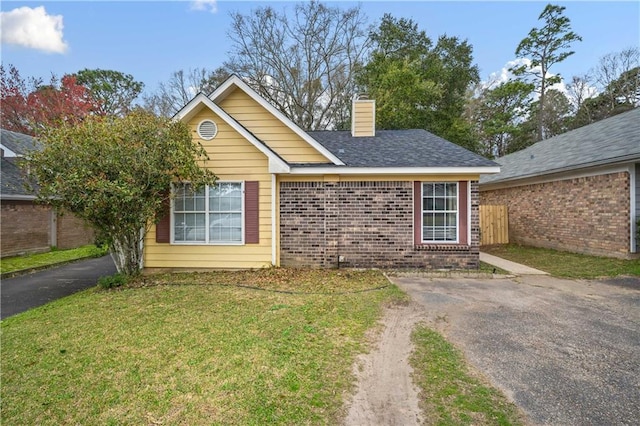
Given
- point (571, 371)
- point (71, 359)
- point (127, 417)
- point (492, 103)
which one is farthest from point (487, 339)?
point (492, 103)

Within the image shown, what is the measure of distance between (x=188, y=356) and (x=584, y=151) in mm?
14026

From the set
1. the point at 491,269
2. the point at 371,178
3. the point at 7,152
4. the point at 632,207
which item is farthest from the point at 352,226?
the point at 7,152

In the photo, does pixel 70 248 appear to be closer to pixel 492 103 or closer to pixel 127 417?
pixel 127 417

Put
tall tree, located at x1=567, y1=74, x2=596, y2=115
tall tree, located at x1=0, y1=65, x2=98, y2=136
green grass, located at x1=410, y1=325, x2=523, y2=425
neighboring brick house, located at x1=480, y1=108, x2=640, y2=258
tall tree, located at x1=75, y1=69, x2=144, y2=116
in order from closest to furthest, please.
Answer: green grass, located at x1=410, y1=325, x2=523, y2=425 → neighboring brick house, located at x1=480, y1=108, x2=640, y2=258 → tall tree, located at x1=0, y1=65, x2=98, y2=136 → tall tree, located at x1=567, y1=74, x2=596, y2=115 → tall tree, located at x1=75, y1=69, x2=144, y2=116

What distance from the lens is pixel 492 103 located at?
28.4 m

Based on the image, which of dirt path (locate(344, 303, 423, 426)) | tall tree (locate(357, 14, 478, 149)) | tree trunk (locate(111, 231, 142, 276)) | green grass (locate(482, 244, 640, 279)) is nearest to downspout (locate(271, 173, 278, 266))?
tree trunk (locate(111, 231, 142, 276))

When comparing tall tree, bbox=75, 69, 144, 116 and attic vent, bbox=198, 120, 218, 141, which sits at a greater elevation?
tall tree, bbox=75, 69, 144, 116

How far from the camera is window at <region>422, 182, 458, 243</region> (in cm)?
829

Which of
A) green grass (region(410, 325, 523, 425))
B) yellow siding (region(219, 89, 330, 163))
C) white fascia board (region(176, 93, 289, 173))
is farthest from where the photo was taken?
yellow siding (region(219, 89, 330, 163))

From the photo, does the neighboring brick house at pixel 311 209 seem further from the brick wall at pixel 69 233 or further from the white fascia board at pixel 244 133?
the brick wall at pixel 69 233

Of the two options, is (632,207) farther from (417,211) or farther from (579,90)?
(579,90)

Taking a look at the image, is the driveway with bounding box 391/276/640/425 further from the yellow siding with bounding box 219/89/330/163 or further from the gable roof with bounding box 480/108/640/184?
the gable roof with bounding box 480/108/640/184

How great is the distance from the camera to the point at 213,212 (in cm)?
802

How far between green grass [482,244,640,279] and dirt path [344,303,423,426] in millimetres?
6364
